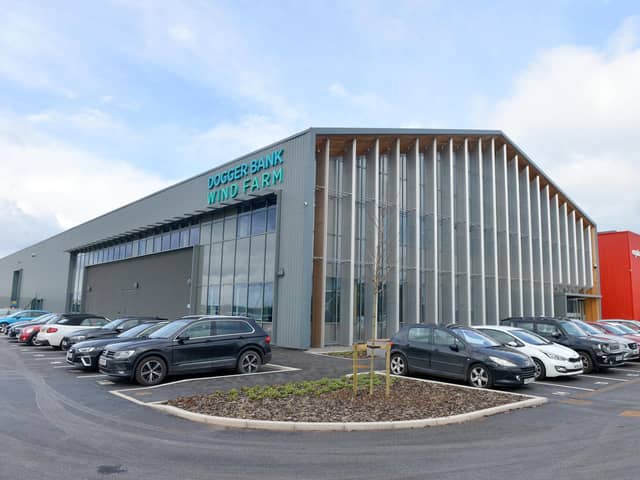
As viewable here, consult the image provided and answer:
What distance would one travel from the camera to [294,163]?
21578 millimetres

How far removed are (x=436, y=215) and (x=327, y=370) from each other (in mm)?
14539

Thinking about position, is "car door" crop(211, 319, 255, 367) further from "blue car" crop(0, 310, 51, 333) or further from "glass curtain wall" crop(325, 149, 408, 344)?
"blue car" crop(0, 310, 51, 333)

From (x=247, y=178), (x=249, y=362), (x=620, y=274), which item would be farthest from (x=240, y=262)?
(x=620, y=274)

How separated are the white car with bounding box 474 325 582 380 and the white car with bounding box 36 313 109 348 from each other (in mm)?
15434

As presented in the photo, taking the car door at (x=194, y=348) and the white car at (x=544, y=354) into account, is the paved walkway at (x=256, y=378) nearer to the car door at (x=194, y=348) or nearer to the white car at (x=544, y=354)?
the car door at (x=194, y=348)

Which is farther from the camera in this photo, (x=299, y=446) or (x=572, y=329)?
(x=572, y=329)

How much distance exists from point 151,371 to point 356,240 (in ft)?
43.7

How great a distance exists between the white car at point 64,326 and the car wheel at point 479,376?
15101mm

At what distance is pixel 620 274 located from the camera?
133 feet

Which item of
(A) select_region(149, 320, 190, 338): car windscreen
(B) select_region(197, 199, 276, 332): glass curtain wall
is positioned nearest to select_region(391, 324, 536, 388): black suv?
(A) select_region(149, 320, 190, 338): car windscreen

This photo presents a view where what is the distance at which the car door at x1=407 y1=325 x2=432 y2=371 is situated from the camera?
1236 cm

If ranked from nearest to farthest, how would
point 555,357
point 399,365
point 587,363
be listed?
point 555,357
point 399,365
point 587,363

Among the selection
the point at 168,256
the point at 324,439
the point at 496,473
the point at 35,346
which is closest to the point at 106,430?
the point at 324,439

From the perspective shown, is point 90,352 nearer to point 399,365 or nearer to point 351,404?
point 351,404
